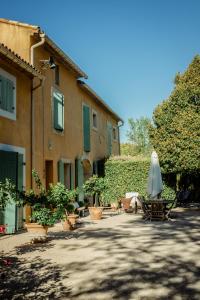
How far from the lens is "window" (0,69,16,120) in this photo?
393 inches

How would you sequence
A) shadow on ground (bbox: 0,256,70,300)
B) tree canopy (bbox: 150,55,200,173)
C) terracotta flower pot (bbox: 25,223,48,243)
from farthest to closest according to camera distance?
tree canopy (bbox: 150,55,200,173) → terracotta flower pot (bbox: 25,223,48,243) → shadow on ground (bbox: 0,256,70,300)

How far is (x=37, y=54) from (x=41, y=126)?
7.96ft

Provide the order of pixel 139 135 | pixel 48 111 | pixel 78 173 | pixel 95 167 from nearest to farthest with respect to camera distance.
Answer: pixel 48 111, pixel 78 173, pixel 95 167, pixel 139 135

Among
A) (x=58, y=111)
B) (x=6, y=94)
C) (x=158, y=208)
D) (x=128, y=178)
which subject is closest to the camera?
(x=6, y=94)

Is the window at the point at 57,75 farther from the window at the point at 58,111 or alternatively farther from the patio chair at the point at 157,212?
the patio chair at the point at 157,212

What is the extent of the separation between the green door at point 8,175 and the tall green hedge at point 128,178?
322 inches

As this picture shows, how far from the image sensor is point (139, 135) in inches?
1567

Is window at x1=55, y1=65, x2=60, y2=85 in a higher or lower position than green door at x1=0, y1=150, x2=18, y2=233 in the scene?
higher

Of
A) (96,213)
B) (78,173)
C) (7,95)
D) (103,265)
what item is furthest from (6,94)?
(78,173)

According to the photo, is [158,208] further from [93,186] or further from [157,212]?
[93,186]

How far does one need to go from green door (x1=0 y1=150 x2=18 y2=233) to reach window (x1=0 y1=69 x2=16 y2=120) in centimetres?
112

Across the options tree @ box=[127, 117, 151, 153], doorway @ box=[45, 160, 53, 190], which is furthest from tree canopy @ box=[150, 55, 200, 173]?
tree @ box=[127, 117, 151, 153]

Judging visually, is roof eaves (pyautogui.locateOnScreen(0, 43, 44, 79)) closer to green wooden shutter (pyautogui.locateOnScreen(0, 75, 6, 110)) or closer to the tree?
green wooden shutter (pyautogui.locateOnScreen(0, 75, 6, 110))

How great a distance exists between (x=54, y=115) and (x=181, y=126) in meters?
6.59
